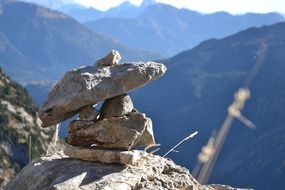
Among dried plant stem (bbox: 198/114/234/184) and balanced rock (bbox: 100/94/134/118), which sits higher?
dried plant stem (bbox: 198/114/234/184)

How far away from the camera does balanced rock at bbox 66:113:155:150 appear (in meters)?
17.3

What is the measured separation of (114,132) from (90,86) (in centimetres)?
151

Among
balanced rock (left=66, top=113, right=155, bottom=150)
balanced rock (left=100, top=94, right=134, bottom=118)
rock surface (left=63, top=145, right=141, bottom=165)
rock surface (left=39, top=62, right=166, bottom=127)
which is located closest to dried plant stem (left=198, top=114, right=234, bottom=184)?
rock surface (left=63, top=145, right=141, bottom=165)

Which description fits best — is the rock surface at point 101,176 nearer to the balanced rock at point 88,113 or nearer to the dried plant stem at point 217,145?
the balanced rock at point 88,113

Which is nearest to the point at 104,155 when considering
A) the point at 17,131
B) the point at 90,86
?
the point at 90,86

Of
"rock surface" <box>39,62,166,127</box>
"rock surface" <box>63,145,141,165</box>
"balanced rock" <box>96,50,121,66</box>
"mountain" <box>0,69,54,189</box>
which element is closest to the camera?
"rock surface" <box>63,145,141,165</box>

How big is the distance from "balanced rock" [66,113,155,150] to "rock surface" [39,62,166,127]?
65 centimetres

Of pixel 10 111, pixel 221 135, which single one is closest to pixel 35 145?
pixel 10 111

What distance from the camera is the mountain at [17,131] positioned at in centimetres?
13012

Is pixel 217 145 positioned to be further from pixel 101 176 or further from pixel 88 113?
pixel 88 113

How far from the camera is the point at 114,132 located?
1736 centimetres

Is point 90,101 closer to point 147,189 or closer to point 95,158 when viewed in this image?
point 95,158

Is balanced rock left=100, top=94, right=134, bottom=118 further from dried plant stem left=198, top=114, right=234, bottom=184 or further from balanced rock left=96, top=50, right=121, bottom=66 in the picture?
dried plant stem left=198, top=114, right=234, bottom=184

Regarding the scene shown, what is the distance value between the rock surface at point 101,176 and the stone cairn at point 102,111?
39cm
